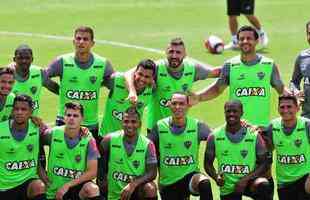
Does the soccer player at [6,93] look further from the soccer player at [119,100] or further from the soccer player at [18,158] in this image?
the soccer player at [119,100]

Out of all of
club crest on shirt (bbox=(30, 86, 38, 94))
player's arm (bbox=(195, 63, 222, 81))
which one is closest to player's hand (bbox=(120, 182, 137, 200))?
club crest on shirt (bbox=(30, 86, 38, 94))

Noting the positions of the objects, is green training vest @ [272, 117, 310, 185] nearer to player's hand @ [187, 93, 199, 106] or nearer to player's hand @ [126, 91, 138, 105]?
player's hand @ [187, 93, 199, 106]

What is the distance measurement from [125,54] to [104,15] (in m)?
3.69

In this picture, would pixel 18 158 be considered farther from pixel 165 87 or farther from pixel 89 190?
pixel 165 87

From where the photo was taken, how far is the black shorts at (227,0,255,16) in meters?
21.6

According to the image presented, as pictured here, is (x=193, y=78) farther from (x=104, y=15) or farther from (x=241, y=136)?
(x=104, y=15)

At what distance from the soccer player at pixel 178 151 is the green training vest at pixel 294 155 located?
92 cm

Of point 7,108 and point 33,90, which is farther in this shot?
point 33,90

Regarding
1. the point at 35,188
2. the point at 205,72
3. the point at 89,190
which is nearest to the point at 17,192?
the point at 35,188

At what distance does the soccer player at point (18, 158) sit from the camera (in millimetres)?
12945

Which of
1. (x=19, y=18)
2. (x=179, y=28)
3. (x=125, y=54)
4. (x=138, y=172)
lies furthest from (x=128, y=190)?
(x=19, y=18)

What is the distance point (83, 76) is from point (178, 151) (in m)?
1.63

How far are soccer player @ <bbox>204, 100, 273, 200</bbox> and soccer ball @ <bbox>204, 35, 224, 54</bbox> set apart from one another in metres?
8.84

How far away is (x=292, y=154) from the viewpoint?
1310 centimetres
